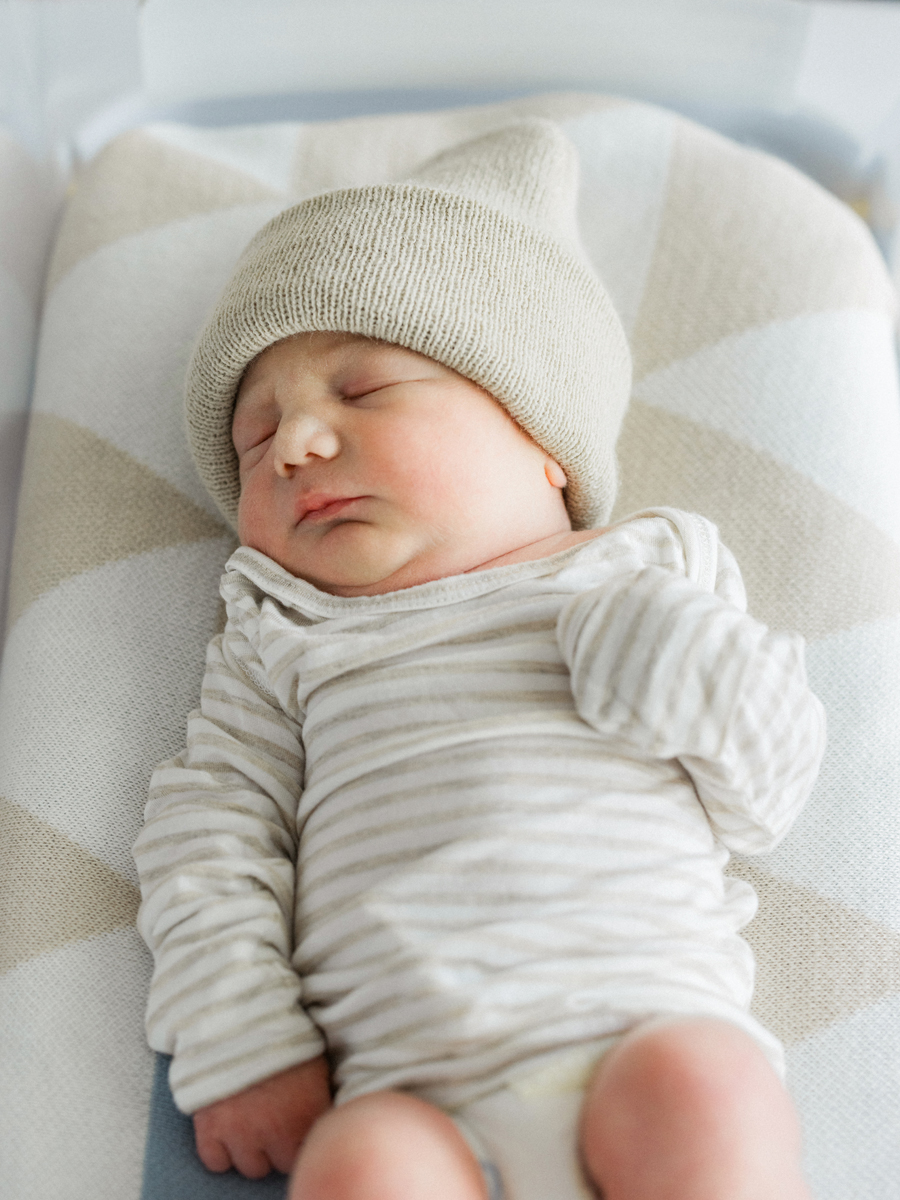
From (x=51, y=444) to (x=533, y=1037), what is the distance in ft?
2.74

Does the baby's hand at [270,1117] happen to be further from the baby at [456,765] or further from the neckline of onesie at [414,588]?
the neckline of onesie at [414,588]

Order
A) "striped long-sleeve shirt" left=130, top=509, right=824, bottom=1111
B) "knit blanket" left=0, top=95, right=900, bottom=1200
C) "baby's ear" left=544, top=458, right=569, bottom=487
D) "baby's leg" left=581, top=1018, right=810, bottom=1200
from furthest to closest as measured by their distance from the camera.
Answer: "baby's ear" left=544, top=458, right=569, bottom=487, "knit blanket" left=0, top=95, right=900, bottom=1200, "striped long-sleeve shirt" left=130, top=509, right=824, bottom=1111, "baby's leg" left=581, top=1018, right=810, bottom=1200

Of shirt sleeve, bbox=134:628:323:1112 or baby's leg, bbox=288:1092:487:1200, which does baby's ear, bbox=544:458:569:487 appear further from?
baby's leg, bbox=288:1092:487:1200

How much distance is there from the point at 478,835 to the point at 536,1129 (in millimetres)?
194

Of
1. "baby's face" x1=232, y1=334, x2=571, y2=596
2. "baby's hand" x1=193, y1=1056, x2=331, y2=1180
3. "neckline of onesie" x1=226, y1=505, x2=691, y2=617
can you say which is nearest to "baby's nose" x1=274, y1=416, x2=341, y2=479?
"baby's face" x1=232, y1=334, x2=571, y2=596

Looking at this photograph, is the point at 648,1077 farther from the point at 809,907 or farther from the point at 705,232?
the point at 705,232

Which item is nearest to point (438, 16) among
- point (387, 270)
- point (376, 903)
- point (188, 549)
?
point (387, 270)

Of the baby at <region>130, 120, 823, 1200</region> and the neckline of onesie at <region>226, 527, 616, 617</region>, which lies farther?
the neckline of onesie at <region>226, 527, 616, 617</region>

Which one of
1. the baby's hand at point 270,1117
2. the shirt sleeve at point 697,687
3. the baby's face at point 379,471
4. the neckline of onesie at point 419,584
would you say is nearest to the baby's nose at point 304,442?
the baby's face at point 379,471

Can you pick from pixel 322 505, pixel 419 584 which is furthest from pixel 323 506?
pixel 419 584

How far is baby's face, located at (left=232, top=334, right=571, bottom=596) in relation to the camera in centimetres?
94

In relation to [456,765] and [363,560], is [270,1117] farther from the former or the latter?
[363,560]

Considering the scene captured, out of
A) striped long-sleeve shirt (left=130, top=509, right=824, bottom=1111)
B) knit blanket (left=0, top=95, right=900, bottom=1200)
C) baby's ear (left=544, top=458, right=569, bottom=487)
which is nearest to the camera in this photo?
striped long-sleeve shirt (left=130, top=509, right=824, bottom=1111)

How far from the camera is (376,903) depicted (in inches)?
31.7
